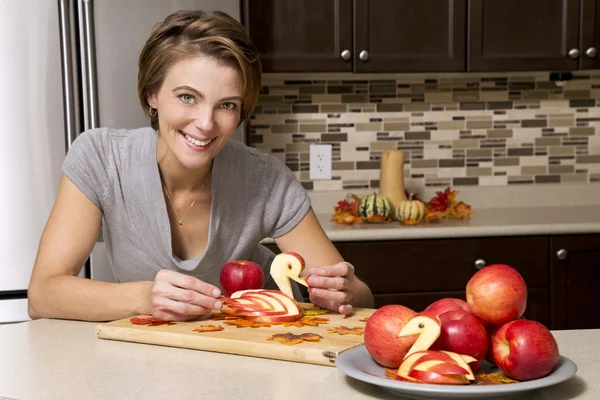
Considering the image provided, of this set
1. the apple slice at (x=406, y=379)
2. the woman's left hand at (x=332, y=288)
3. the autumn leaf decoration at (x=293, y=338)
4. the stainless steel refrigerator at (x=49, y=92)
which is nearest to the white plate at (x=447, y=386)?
the apple slice at (x=406, y=379)

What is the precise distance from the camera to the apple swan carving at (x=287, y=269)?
5.13 ft

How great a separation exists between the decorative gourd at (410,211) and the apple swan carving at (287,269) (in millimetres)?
1559

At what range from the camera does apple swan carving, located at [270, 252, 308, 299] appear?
156 centimetres

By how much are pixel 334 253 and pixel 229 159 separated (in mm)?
345

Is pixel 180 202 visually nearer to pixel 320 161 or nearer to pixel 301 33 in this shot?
pixel 301 33

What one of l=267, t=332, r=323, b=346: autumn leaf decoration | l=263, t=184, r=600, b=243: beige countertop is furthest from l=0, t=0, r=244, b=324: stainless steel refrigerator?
l=267, t=332, r=323, b=346: autumn leaf decoration

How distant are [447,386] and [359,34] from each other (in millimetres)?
2324

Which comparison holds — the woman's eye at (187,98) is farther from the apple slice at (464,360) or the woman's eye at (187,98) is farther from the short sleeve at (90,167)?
the apple slice at (464,360)

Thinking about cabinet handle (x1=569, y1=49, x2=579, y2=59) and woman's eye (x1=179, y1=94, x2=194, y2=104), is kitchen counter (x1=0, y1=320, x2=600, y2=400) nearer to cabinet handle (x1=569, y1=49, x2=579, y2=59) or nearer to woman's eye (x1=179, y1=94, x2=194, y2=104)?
woman's eye (x1=179, y1=94, x2=194, y2=104)

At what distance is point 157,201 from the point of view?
6.07 feet

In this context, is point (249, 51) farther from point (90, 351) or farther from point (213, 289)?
point (90, 351)

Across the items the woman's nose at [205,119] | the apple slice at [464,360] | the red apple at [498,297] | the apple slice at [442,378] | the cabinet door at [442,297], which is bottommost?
the cabinet door at [442,297]

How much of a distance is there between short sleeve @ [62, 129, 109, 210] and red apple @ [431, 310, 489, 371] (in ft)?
3.17

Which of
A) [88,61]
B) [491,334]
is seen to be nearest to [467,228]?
[88,61]
